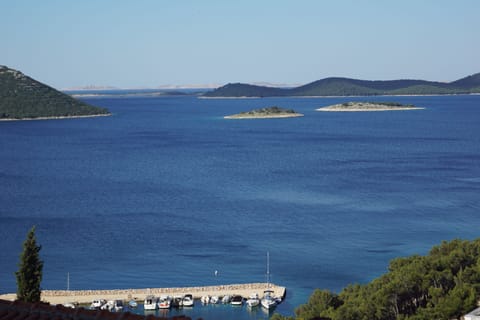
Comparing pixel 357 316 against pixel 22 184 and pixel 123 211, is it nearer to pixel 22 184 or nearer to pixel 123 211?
pixel 123 211

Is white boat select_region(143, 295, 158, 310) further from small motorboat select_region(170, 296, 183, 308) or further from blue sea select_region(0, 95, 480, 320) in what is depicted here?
blue sea select_region(0, 95, 480, 320)

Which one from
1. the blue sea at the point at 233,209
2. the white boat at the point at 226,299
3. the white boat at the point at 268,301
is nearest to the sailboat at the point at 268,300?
the white boat at the point at 268,301


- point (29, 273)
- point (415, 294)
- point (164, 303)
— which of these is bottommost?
point (164, 303)

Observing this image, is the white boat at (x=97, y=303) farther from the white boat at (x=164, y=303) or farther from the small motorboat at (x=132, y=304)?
the white boat at (x=164, y=303)

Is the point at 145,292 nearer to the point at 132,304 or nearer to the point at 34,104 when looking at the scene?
the point at 132,304

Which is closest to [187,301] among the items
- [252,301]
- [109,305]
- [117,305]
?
[252,301]

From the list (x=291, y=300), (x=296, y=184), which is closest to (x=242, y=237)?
(x=291, y=300)
